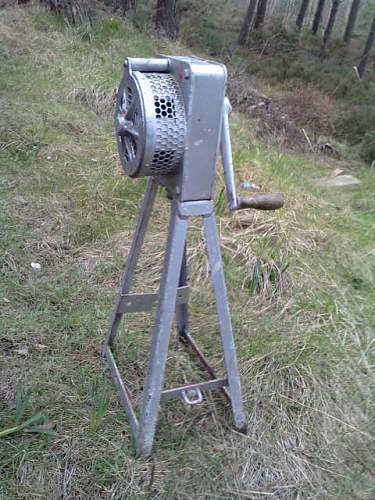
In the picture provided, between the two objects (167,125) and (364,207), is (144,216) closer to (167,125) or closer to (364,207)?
(167,125)

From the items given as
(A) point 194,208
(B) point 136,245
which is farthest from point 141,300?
(A) point 194,208

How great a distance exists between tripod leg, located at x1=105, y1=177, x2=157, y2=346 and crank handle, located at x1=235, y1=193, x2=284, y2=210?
34 cm

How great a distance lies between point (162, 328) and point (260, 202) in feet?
1.77

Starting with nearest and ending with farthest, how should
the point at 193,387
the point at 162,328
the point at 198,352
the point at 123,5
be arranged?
the point at 162,328, the point at 193,387, the point at 198,352, the point at 123,5

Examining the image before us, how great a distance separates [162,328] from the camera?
1704mm

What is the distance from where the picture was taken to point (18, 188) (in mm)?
3533

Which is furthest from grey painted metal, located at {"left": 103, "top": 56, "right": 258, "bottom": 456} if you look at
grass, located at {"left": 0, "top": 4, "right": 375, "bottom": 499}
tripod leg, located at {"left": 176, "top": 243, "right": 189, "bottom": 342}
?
tripod leg, located at {"left": 176, "top": 243, "right": 189, "bottom": 342}

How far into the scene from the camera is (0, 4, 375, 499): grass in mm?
1889

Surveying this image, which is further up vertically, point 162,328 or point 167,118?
point 167,118

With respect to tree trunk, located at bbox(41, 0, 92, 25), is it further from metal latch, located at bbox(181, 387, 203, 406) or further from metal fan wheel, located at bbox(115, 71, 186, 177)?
metal latch, located at bbox(181, 387, 203, 406)

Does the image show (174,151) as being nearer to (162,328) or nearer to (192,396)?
(162,328)

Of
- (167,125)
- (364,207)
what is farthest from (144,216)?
(364,207)

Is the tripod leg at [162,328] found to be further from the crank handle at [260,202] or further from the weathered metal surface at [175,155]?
the crank handle at [260,202]

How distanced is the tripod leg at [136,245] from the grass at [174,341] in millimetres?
167
